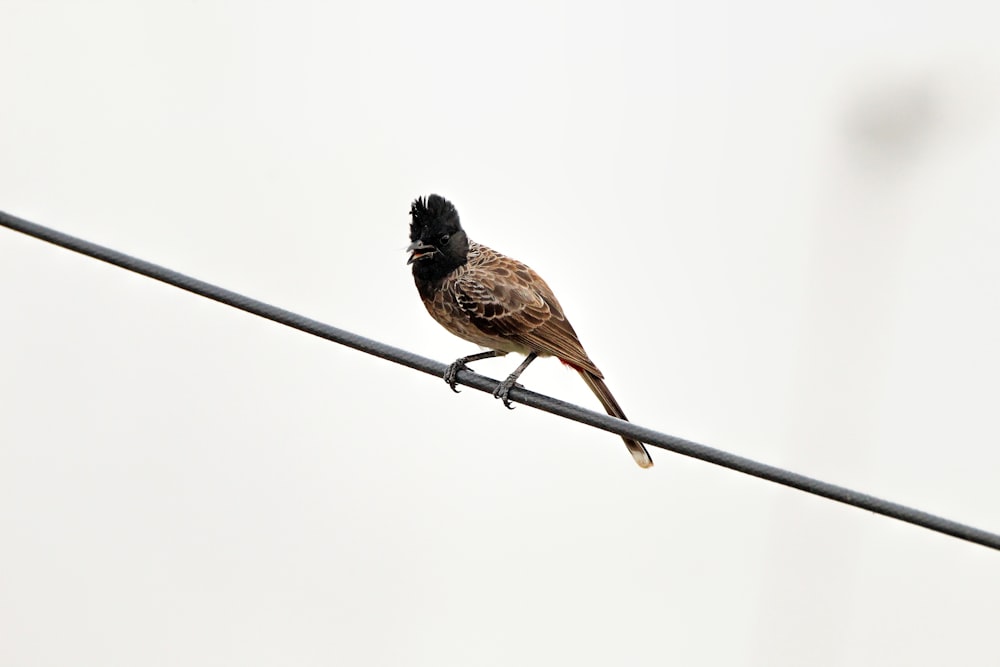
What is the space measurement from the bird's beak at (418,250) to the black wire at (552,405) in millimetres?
1737

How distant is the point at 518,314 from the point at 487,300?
0.19 meters

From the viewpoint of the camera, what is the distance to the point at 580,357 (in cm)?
680

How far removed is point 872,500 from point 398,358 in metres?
1.87

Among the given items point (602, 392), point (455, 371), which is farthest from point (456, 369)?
point (602, 392)

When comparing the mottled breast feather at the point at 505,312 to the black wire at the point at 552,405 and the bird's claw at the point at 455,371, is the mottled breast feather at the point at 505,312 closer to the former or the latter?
the bird's claw at the point at 455,371

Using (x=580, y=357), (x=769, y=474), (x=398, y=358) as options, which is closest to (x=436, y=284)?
(x=580, y=357)

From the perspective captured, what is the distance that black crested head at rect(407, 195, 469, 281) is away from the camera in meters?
7.08

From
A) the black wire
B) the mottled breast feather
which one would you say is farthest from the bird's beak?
the black wire

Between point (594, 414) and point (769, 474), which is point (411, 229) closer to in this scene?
point (594, 414)

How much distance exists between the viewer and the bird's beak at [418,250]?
7.00m

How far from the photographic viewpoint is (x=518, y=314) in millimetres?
6863

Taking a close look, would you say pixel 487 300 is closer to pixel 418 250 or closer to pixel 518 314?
pixel 518 314

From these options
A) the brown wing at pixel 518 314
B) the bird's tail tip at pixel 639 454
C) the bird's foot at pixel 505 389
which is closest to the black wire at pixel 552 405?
the bird's foot at pixel 505 389

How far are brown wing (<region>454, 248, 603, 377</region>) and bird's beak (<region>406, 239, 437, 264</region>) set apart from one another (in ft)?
0.76
